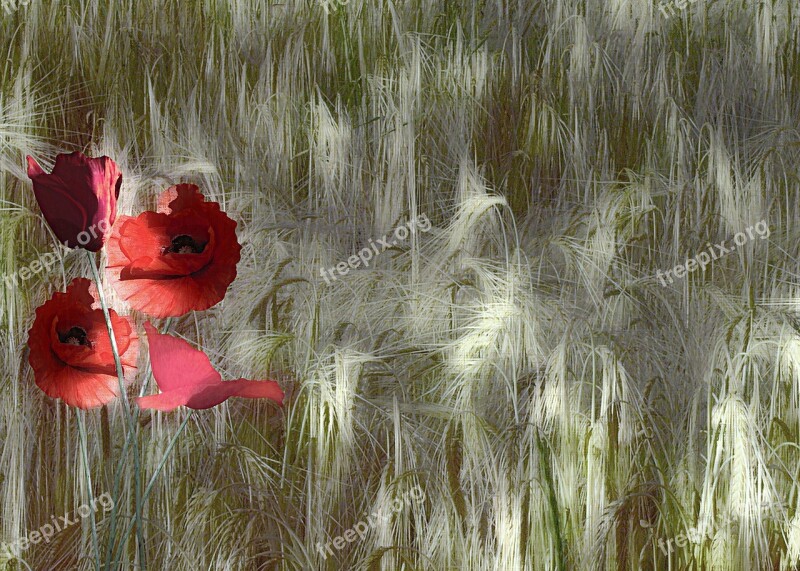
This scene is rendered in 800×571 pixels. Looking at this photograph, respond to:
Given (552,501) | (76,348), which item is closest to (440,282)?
(552,501)

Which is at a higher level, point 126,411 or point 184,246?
point 184,246

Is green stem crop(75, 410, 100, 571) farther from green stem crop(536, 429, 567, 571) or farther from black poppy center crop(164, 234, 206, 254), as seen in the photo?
green stem crop(536, 429, 567, 571)

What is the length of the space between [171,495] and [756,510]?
29.2 inches

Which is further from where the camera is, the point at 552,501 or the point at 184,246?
the point at 552,501

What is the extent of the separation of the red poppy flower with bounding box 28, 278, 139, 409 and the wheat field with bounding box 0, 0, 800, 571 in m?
0.08

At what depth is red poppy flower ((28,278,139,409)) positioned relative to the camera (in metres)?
0.80

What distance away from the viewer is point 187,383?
76 centimetres

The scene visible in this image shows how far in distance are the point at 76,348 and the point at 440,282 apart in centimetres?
43

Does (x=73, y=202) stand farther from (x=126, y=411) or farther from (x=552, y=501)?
(x=552, y=501)

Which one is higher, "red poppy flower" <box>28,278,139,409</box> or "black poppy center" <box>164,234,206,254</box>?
"black poppy center" <box>164,234,206,254</box>

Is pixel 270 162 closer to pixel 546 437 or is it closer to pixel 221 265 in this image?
pixel 221 265

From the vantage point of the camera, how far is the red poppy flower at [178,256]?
31.0 inches

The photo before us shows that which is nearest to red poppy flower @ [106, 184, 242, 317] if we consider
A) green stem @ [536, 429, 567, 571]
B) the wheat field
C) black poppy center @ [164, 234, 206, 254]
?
black poppy center @ [164, 234, 206, 254]

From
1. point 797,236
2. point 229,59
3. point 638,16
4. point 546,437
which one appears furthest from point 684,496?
point 229,59
